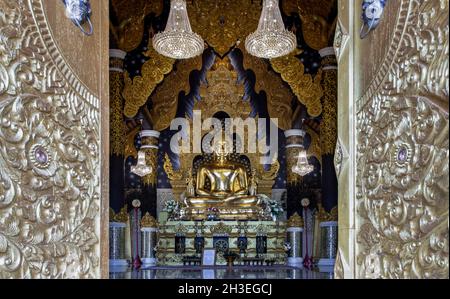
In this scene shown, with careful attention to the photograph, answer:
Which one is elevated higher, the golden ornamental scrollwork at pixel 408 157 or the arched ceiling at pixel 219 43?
the arched ceiling at pixel 219 43

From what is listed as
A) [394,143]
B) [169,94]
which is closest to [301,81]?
[169,94]

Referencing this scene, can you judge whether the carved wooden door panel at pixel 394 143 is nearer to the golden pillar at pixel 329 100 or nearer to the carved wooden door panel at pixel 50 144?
the carved wooden door panel at pixel 50 144

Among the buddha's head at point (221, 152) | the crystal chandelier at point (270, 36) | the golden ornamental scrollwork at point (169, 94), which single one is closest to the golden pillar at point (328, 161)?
the buddha's head at point (221, 152)

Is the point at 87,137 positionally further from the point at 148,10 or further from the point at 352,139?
the point at 148,10

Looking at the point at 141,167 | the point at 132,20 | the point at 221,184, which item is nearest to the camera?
the point at 141,167

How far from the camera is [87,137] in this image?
79.4 inches

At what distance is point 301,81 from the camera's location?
31.5ft

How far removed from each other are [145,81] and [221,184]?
2.74 m

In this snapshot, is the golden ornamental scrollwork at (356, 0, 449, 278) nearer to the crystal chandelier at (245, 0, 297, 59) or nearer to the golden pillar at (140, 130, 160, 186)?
the crystal chandelier at (245, 0, 297, 59)

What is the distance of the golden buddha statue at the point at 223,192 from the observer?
380 inches

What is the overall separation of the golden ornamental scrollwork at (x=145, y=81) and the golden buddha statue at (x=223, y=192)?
82.0 inches

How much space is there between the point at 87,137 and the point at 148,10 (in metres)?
7.95

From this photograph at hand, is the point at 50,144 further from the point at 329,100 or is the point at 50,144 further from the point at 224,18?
the point at 224,18

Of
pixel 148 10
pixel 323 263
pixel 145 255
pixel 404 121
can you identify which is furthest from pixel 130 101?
pixel 404 121
